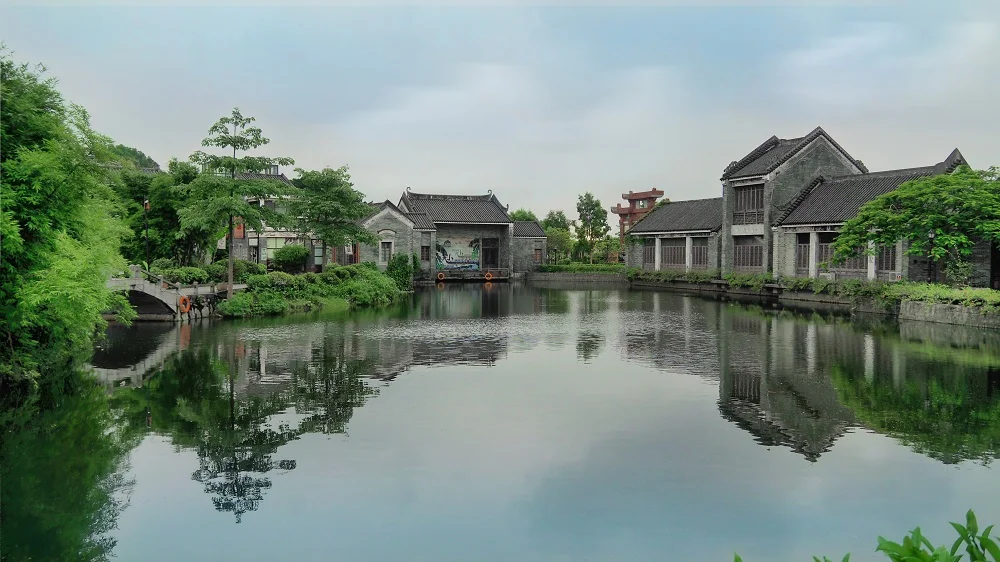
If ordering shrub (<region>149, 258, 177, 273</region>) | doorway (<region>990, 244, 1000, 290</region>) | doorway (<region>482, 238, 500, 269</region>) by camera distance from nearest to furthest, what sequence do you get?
shrub (<region>149, 258, 177, 273</region>), doorway (<region>990, 244, 1000, 290</region>), doorway (<region>482, 238, 500, 269</region>)

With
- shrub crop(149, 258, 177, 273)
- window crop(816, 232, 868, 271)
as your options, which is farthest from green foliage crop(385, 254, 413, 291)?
window crop(816, 232, 868, 271)

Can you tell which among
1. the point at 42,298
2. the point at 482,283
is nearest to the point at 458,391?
the point at 42,298

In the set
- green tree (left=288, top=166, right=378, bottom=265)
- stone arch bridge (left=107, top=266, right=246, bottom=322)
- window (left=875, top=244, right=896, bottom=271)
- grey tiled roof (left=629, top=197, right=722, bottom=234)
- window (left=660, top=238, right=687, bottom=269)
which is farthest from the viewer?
window (left=660, top=238, right=687, bottom=269)

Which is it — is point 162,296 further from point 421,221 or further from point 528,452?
point 421,221

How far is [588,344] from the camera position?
20.5 metres

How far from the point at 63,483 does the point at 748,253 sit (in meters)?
37.6

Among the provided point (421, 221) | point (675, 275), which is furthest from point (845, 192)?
point (421, 221)

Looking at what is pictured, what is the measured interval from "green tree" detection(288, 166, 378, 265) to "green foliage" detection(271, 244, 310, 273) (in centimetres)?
371

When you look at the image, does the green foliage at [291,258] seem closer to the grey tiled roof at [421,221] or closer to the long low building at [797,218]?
the grey tiled roof at [421,221]

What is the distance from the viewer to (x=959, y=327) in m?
23.7

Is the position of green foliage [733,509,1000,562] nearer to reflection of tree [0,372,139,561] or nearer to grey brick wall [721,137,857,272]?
reflection of tree [0,372,139,561]

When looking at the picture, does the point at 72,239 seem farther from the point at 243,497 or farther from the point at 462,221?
the point at 462,221

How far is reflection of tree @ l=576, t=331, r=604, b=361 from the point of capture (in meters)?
18.6

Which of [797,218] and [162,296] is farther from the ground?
[797,218]
